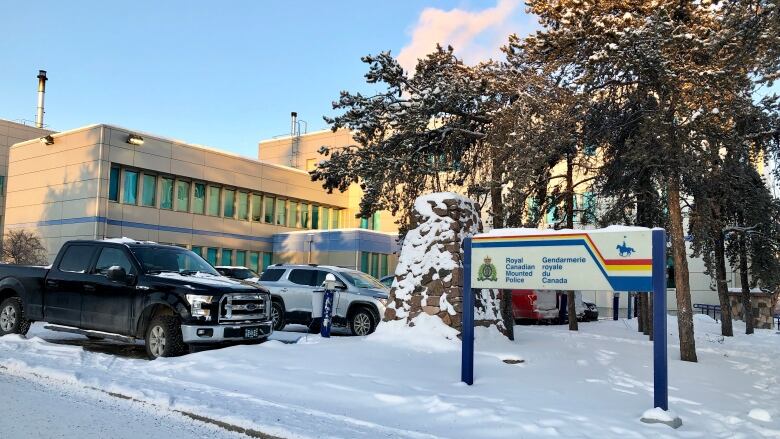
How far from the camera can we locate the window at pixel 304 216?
146ft

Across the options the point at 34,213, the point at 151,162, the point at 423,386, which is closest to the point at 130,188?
the point at 151,162

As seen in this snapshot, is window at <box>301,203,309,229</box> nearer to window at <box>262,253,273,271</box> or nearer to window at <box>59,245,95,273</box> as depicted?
window at <box>262,253,273,271</box>

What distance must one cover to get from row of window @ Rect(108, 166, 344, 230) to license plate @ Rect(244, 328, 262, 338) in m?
25.3

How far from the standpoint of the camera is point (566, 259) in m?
7.48

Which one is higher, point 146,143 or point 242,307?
point 146,143

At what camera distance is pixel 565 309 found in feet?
76.3

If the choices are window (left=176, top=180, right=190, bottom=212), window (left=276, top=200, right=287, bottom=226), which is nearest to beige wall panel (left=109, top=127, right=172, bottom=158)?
window (left=176, top=180, right=190, bottom=212)

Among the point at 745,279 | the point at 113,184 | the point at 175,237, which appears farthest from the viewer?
the point at 175,237

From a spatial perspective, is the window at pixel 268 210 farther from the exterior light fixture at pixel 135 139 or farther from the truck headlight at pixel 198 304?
the truck headlight at pixel 198 304

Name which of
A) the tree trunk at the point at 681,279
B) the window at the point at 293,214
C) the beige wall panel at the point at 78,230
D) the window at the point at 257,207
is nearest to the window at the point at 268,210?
Answer: the window at the point at 257,207

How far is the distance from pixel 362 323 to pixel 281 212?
29.4 m

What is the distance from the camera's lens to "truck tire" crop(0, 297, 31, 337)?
38.2 feet

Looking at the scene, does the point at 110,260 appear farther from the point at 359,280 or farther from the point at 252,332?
the point at 359,280

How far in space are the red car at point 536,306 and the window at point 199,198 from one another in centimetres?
2263
